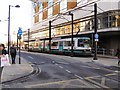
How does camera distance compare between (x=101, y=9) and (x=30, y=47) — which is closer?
(x=101, y=9)

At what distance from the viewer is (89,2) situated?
61.5 m

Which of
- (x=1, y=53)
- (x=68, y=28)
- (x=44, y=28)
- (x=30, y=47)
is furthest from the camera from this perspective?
(x=44, y=28)

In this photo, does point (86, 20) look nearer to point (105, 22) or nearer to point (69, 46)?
point (105, 22)

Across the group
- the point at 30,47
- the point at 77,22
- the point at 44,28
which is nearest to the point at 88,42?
the point at 77,22

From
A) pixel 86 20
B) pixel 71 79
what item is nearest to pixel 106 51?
pixel 86 20

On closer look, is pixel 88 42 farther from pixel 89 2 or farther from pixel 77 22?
pixel 77 22

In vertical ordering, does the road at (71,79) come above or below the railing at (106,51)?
below

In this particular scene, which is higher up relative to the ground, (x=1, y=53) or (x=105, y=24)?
(x=105, y=24)

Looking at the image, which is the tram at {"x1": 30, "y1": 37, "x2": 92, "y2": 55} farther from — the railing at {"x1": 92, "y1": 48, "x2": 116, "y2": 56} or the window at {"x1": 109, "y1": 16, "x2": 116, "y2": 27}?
the railing at {"x1": 92, "y1": 48, "x2": 116, "y2": 56}

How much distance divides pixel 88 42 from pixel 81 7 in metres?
18.4

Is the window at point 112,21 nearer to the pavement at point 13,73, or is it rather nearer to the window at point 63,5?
the window at point 63,5

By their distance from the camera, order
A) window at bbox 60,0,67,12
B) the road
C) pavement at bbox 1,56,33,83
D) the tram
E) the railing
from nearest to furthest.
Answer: the road → pavement at bbox 1,56,33,83 → the tram → the railing → window at bbox 60,0,67,12

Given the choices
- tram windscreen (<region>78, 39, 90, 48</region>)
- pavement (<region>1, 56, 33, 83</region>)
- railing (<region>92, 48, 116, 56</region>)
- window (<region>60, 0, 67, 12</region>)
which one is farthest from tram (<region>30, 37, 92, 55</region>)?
pavement (<region>1, 56, 33, 83</region>)

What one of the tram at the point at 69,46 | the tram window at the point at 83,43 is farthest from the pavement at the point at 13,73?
the tram window at the point at 83,43
